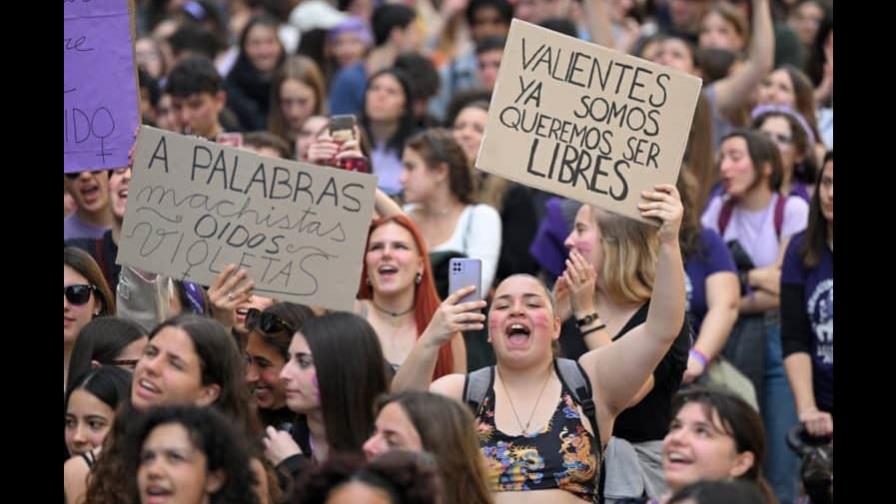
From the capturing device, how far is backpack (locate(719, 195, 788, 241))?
10.3 metres

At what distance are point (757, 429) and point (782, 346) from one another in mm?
2478

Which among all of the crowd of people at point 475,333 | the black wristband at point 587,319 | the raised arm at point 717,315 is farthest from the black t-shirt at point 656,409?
the raised arm at point 717,315

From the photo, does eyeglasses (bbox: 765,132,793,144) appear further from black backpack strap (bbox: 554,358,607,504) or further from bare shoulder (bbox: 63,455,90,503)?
bare shoulder (bbox: 63,455,90,503)

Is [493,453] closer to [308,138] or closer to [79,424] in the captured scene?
[79,424]

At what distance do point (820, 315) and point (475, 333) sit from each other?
1.60m

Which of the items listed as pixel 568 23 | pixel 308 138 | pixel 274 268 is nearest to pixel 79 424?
pixel 274 268

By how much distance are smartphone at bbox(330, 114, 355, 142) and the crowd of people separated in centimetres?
4

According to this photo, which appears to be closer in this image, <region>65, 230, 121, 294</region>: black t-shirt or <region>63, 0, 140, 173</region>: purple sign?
<region>63, 0, 140, 173</region>: purple sign

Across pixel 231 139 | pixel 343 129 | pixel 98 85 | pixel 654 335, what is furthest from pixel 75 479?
pixel 231 139

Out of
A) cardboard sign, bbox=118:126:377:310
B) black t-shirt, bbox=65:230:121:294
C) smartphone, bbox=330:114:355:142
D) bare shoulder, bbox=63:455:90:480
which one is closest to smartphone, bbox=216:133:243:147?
smartphone, bbox=330:114:355:142

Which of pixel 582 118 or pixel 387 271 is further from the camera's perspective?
pixel 387 271

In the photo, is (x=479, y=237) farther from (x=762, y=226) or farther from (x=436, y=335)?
(x=436, y=335)

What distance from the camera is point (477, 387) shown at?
287 inches

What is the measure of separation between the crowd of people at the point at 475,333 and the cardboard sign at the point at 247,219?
13 centimetres
